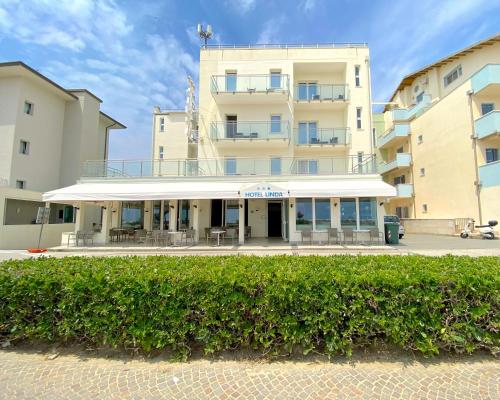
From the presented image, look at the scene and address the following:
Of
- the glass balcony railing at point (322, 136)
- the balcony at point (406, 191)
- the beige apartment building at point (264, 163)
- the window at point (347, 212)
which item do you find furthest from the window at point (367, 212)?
the balcony at point (406, 191)

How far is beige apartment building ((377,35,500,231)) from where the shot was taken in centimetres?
2022

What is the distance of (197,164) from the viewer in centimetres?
1908

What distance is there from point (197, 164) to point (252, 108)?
7659 mm

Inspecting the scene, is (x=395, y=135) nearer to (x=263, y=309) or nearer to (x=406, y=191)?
(x=406, y=191)

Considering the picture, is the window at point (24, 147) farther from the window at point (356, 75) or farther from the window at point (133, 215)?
the window at point (356, 75)

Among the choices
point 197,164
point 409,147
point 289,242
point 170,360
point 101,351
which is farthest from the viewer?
point 409,147

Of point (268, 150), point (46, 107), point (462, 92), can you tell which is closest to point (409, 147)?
point (462, 92)

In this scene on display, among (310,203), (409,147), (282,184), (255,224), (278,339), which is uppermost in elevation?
(409,147)

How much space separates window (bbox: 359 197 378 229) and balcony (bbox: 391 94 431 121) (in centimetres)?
1867

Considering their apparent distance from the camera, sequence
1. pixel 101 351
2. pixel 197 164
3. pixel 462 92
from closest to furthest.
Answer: pixel 101 351
pixel 197 164
pixel 462 92

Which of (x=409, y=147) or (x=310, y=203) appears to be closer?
(x=310, y=203)

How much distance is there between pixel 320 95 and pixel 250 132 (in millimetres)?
7694

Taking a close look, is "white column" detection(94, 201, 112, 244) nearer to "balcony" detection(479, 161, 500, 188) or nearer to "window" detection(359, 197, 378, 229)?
"window" detection(359, 197, 378, 229)

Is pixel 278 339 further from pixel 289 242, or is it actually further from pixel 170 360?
pixel 289 242
